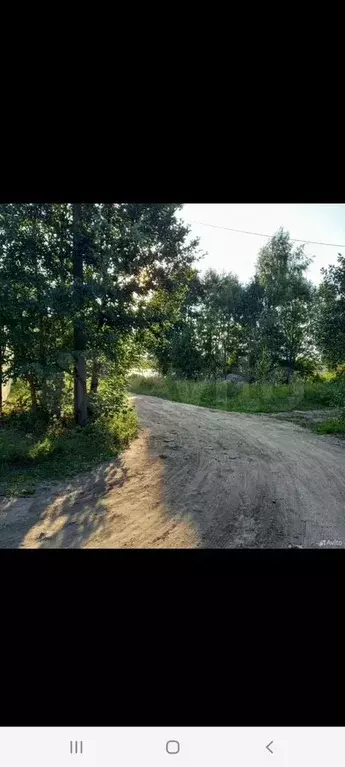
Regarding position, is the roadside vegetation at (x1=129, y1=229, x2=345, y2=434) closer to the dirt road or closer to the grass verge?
the grass verge

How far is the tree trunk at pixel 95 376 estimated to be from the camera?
4.84 meters

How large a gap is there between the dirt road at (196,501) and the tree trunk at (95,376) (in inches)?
40.4

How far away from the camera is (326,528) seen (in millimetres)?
2471

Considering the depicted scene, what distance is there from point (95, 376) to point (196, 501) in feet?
8.87

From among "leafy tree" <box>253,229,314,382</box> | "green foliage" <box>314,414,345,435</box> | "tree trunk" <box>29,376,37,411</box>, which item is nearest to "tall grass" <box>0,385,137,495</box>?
"tree trunk" <box>29,376,37,411</box>

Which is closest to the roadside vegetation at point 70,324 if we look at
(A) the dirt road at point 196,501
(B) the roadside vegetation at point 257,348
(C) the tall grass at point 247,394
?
(A) the dirt road at point 196,501

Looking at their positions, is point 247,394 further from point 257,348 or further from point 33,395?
point 33,395

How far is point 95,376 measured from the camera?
492 cm

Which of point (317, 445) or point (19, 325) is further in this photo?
point (317, 445)

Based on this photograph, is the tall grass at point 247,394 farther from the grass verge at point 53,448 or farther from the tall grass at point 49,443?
the grass verge at point 53,448

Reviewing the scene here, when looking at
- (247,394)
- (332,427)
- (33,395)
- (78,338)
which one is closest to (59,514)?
(33,395)
